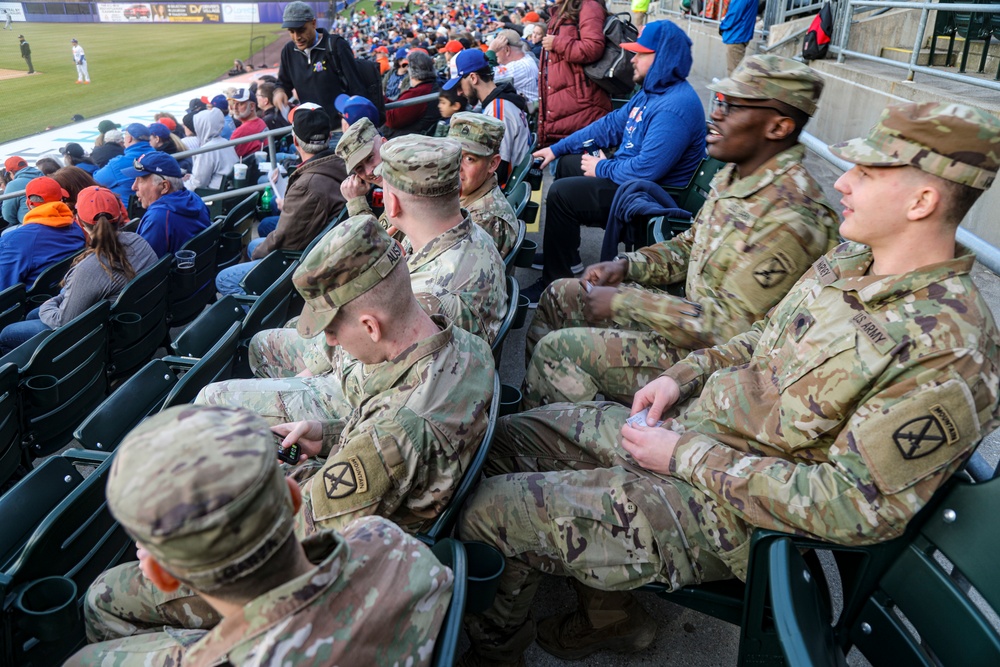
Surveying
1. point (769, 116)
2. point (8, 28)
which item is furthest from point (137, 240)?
point (8, 28)

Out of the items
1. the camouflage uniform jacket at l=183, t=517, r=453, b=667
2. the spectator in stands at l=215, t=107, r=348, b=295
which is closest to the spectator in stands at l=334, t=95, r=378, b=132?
the spectator in stands at l=215, t=107, r=348, b=295

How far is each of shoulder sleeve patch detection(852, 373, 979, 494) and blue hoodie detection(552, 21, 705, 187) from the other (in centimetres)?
298

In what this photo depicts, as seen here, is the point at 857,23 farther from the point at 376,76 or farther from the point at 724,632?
the point at 724,632

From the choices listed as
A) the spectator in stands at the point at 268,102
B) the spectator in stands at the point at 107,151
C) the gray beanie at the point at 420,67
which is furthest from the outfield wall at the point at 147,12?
the gray beanie at the point at 420,67

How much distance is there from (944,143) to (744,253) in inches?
36.3

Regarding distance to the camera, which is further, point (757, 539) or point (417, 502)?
point (417, 502)

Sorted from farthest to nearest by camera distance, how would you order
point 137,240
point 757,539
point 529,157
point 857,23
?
1. point 857,23
2. point 529,157
3. point 137,240
4. point 757,539

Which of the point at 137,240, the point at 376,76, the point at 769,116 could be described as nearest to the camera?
the point at 769,116

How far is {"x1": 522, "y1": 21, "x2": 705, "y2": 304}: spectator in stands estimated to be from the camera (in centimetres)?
430

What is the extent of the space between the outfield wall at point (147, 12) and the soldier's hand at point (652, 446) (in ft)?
68.3

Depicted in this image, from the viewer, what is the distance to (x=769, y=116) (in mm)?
2637

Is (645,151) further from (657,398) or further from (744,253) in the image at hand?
(657,398)

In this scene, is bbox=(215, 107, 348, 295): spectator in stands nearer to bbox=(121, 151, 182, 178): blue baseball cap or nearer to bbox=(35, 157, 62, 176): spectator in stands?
bbox=(121, 151, 182, 178): blue baseball cap

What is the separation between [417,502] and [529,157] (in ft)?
12.3
